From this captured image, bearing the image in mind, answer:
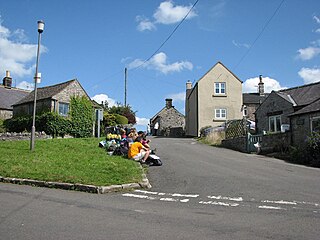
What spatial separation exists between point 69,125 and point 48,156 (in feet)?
74.5

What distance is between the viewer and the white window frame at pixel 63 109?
35.2 metres

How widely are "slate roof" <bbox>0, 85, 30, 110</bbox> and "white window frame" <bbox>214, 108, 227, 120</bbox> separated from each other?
27.1 meters

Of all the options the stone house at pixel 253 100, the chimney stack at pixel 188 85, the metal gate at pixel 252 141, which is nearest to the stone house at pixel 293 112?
the metal gate at pixel 252 141

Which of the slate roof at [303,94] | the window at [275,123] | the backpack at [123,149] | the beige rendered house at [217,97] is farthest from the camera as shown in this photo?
the beige rendered house at [217,97]

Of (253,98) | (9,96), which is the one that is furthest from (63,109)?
(253,98)

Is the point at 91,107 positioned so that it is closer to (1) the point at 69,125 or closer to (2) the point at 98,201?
(1) the point at 69,125

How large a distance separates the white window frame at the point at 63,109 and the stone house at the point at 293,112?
20089 millimetres

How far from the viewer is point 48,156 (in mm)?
12836

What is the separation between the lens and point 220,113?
3750 centimetres

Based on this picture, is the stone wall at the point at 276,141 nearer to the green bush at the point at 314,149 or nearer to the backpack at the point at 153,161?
the green bush at the point at 314,149

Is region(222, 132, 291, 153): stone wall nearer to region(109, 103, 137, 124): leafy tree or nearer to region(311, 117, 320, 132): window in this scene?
region(311, 117, 320, 132): window

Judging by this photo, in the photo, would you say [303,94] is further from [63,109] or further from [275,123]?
[63,109]

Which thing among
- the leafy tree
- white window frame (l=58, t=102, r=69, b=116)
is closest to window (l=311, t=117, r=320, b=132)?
white window frame (l=58, t=102, r=69, b=116)

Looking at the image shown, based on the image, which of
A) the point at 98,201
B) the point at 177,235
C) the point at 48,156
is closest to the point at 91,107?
the point at 48,156
